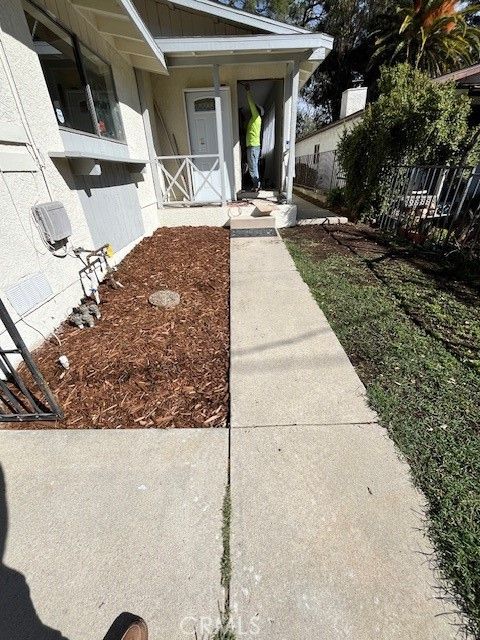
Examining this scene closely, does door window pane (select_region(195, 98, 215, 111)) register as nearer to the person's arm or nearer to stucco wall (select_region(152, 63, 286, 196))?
stucco wall (select_region(152, 63, 286, 196))

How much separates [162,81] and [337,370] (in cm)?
803

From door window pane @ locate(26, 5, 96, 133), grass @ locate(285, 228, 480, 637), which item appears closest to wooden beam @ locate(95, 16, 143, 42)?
door window pane @ locate(26, 5, 96, 133)

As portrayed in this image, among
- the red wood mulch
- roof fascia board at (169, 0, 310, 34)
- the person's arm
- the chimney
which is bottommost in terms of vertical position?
the red wood mulch

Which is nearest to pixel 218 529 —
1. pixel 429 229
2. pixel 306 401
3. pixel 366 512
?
pixel 366 512

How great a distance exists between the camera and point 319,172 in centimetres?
1320

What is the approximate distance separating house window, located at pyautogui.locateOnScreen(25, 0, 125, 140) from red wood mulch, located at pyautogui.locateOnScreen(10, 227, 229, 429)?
7.26 feet

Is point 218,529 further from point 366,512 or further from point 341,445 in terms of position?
point 341,445

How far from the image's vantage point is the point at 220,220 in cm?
702

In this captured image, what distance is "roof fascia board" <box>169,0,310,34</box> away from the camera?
18.5ft

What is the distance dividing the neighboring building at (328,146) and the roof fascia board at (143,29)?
6.11 m

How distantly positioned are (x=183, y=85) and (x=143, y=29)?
282cm

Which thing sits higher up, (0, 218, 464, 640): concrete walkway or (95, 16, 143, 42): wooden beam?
(95, 16, 143, 42): wooden beam

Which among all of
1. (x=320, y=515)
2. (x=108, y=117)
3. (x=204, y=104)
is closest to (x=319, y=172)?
(x=204, y=104)

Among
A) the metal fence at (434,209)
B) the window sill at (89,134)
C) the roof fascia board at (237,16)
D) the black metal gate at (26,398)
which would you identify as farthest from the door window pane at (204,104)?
the black metal gate at (26,398)
